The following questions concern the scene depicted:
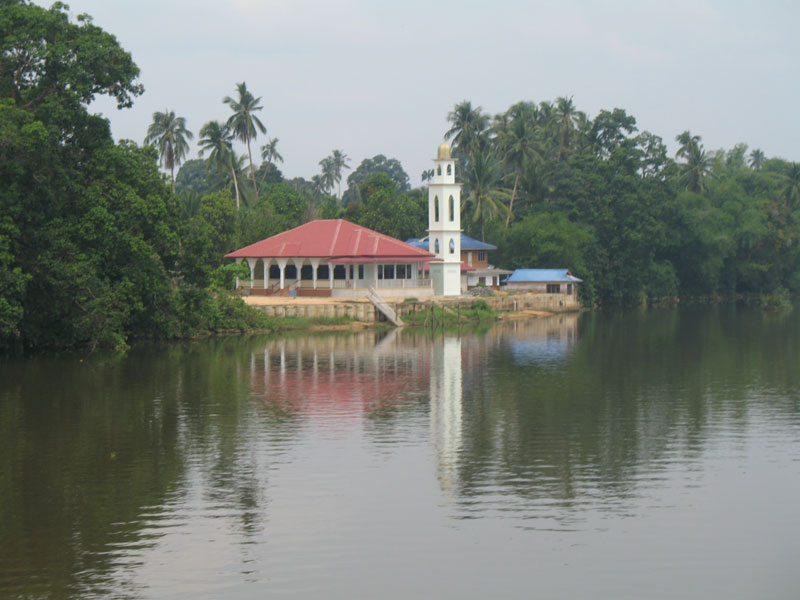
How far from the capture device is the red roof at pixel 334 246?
67.1m

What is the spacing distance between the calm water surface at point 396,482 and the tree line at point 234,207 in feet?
16.6

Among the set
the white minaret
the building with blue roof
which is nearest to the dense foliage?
the white minaret

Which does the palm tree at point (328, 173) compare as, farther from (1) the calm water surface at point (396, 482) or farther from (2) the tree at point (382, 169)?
(1) the calm water surface at point (396, 482)

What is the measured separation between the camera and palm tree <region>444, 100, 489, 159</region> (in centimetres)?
9944

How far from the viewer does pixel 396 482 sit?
20406 millimetres

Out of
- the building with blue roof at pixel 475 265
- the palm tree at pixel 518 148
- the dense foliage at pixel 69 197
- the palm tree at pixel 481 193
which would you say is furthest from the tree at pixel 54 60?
the palm tree at pixel 518 148

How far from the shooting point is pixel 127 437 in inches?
977

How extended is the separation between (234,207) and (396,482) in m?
61.6

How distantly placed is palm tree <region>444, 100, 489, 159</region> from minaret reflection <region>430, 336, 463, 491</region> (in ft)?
179

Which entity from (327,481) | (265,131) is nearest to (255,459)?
(327,481)

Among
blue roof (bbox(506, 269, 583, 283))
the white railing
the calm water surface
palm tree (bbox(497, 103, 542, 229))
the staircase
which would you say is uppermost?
palm tree (bbox(497, 103, 542, 229))

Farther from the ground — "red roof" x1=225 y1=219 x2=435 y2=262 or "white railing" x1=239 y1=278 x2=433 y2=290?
"red roof" x1=225 y1=219 x2=435 y2=262

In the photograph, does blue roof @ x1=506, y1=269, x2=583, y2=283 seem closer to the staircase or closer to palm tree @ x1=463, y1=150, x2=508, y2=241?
palm tree @ x1=463, y1=150, x2=508, y2=241

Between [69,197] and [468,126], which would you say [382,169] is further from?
[69,197]
